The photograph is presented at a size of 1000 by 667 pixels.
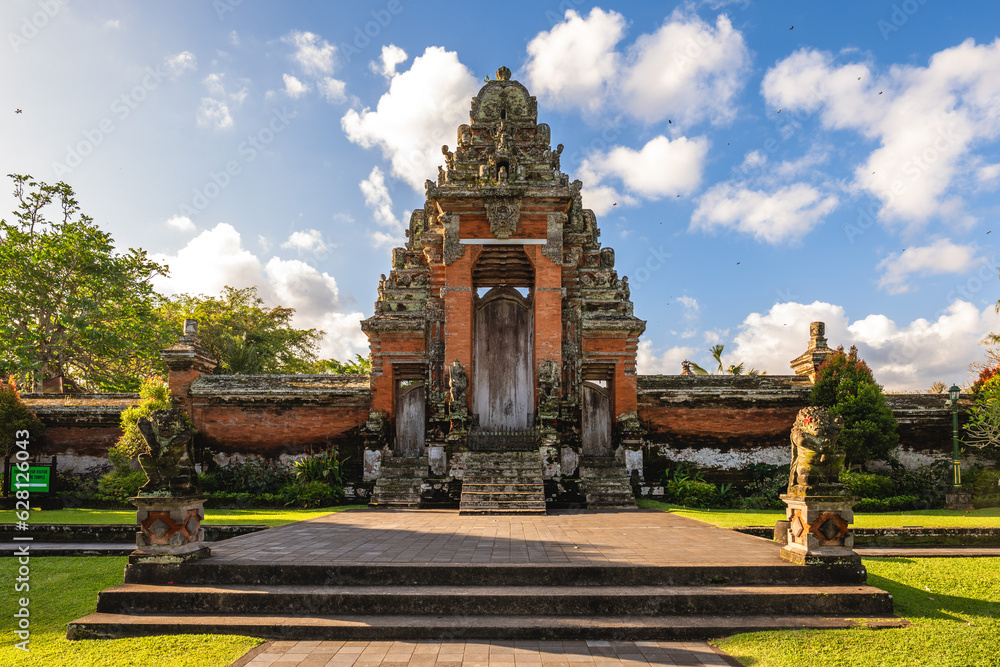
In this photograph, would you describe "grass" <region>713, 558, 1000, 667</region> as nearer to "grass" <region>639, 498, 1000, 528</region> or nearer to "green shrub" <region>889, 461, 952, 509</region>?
"grass" <region>639, 498, 1000, 528</region>

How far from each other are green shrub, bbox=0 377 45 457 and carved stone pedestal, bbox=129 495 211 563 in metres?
11.4

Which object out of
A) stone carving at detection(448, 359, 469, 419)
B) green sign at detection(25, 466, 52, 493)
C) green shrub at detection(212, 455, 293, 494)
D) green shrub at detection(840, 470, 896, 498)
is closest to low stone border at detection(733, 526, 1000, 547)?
green shrub at detection(840, 470, 896, 498)

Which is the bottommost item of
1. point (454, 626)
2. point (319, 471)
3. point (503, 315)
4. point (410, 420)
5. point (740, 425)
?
point (454, 626)

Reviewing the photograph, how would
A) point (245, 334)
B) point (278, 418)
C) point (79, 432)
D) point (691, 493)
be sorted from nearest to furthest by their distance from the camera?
point (691, 493), point (278, 418), point (79, 432), point (245, 334)

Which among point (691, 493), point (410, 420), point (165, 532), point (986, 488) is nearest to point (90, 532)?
point (165, 532)

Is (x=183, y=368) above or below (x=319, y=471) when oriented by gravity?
above

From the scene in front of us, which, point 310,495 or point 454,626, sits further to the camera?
point 310,495

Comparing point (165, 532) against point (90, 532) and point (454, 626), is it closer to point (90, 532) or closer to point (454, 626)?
point (454, 626)

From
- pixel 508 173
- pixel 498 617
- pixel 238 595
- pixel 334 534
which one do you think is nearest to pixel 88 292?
pixel 508 173

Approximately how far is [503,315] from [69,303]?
15.3m

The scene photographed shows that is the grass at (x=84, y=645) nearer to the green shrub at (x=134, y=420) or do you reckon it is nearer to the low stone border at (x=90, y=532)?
the low stone border at (x=90, y=532)

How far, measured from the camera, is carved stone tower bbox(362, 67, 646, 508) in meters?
13.1

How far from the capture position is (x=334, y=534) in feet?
26.8

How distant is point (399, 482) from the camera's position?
1284 cm
